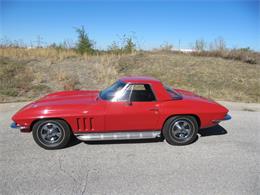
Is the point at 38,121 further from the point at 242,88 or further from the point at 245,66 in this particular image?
the point at 245,66

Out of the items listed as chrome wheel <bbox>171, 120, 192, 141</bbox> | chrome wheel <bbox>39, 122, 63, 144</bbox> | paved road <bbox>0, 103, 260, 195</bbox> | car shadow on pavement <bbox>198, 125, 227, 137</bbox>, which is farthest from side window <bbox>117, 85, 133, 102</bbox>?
car shadow on pavement <bbox>198, 125, 227, 137</bbox>

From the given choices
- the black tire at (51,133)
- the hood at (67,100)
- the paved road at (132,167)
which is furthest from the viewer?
the hood at (67,100)

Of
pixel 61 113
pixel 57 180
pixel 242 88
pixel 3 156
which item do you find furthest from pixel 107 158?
pixel 242 88

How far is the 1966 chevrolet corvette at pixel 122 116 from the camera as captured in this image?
13.0 feet

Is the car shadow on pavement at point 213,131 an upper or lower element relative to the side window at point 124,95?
lower

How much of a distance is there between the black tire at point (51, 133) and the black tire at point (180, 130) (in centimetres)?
196

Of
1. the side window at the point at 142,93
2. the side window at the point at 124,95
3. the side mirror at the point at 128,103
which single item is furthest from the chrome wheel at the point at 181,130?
the side window at the point at 124,95

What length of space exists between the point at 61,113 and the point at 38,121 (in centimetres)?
46

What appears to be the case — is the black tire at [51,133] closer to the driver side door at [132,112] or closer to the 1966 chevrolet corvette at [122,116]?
the 1966 chevrolet corvette at [122,116]

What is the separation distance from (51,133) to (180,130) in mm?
2552

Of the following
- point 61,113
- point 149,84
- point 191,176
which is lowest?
point 191,176

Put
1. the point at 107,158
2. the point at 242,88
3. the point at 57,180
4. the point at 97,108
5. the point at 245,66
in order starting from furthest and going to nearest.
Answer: the point at 245,66 → the point at 242,88 → the point at 97,108 → the point at 107,158 → the point at 57,180

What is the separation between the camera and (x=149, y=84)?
4363 mm

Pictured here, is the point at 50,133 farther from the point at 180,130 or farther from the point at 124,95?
the point at 180,130
